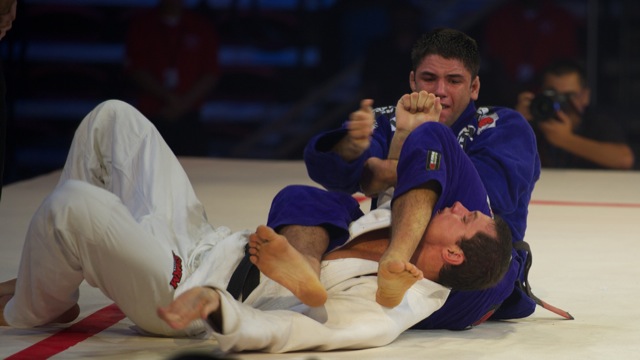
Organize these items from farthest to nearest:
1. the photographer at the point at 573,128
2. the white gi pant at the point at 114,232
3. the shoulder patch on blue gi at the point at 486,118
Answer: the photographer at the point at 573,128
the shoulder patch on blue gi at the point at 486,118
the white gi pant at the point at 114,232

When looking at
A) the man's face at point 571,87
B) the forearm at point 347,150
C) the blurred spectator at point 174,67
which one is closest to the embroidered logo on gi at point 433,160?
the forearm at point 347,150

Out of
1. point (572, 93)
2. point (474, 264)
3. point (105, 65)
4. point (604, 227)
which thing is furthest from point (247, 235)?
point (105, 65)

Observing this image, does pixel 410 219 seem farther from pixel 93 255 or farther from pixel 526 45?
pixel 526 45

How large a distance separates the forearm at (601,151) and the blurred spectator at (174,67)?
2.18 metres

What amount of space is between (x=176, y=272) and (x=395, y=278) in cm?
57

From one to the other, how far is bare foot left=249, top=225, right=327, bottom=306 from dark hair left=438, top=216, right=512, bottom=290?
1.15ft

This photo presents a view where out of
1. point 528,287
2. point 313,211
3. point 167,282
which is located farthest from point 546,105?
point 167,282

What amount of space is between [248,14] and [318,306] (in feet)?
16.1

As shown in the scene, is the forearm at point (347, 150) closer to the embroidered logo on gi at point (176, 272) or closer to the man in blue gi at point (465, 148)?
the man in blue gi at point (465, 148)

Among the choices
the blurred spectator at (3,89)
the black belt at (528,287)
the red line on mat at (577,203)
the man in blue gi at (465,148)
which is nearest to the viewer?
the blurred spectator at (3,89)

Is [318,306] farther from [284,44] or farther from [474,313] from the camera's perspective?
[284,44]

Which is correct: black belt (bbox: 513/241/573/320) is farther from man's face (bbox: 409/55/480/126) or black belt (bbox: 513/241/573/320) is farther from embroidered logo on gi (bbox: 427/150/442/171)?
embroidered logo on gi (bbox: 427/150/442/171)

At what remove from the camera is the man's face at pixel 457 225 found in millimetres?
3000

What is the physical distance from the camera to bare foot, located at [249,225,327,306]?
2.82 metres
